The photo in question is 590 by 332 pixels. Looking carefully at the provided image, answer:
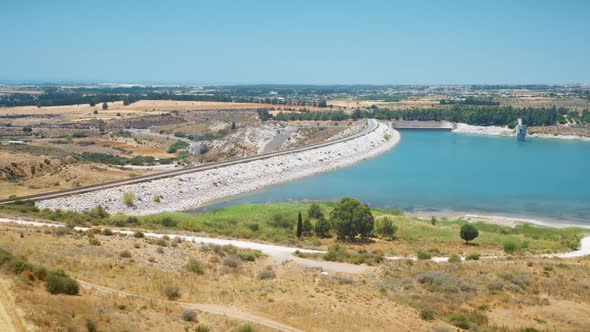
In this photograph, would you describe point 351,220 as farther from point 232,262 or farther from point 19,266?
point 19,266

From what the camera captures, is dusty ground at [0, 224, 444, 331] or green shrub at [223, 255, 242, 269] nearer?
dusty ground at [0, 224, 444, 331]

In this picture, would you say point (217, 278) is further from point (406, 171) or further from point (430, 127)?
point (430, 127)

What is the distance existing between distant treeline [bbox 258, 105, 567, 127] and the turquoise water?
2702 centimetres

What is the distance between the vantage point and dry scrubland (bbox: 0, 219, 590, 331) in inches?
458

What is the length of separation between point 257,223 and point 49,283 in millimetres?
18863

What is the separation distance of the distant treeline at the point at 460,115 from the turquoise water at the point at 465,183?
27.0 m

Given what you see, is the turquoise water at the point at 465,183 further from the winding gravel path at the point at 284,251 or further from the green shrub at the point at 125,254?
the green shrub at the point at 125,254

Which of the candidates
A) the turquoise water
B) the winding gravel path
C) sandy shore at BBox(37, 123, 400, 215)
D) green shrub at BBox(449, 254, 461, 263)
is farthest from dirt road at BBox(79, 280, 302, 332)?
the turquoise water

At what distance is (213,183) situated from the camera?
1804 inches

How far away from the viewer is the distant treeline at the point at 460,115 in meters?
107

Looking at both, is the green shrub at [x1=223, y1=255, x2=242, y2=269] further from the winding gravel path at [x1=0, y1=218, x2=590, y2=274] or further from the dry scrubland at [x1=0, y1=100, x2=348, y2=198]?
the dry scrubland at [x1=0, y1=100, x2=348, y2=198]

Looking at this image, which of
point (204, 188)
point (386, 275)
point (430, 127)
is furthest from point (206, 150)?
point (430, 127)

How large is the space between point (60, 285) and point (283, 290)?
6223 mm

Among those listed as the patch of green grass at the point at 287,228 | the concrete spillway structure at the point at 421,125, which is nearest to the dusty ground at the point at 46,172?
the patch of green grass at the point at 287,228
